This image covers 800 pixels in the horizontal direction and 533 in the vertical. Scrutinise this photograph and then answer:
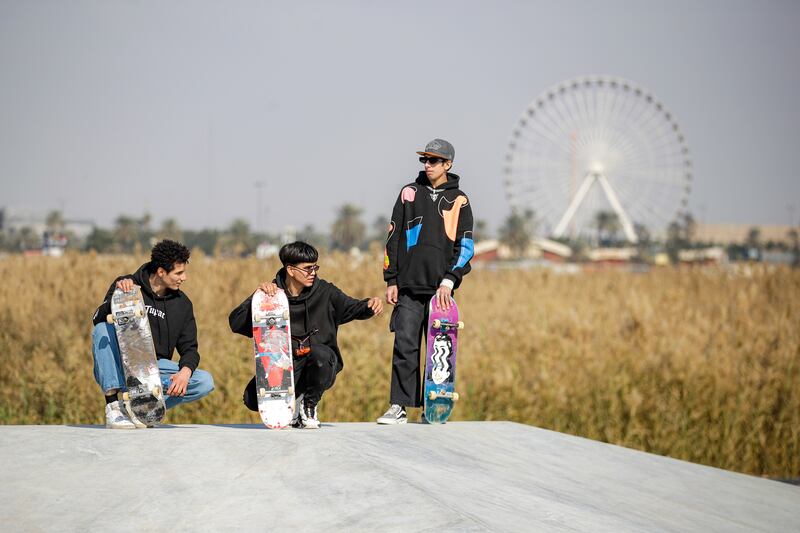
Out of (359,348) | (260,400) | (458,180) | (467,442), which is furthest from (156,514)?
(359,348)

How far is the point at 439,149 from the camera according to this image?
6.10m

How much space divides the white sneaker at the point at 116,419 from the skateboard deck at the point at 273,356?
0.70 metres

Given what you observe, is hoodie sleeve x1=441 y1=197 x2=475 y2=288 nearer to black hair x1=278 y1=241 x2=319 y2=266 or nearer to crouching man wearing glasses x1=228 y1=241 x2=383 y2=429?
crouching man wearing glasses x1=228 y1=241 x2=383 y2=429

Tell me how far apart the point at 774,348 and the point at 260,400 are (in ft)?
21.5

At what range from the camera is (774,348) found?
10.1 meters

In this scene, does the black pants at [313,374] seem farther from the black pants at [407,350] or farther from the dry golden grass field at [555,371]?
the dry golden grass field at [555,371]

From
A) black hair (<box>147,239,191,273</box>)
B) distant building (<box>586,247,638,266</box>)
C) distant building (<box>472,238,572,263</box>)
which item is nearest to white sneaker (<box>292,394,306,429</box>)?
black hair (<box>147,239,191,273</box>)

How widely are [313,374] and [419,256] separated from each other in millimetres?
1090

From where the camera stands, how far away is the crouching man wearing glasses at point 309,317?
5391 millimetres

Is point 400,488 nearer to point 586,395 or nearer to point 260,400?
point 260,400

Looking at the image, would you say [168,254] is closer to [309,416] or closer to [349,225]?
[309,416]

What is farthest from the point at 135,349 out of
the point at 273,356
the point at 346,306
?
the point at 346,306

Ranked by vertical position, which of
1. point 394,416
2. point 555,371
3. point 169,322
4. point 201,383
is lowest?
point 555,371

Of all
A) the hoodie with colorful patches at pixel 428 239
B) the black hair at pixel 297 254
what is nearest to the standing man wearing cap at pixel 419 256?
the hoodie with colorful patches at pixel 428 239
